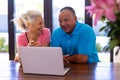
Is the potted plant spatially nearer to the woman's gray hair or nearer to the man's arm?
the man's arm

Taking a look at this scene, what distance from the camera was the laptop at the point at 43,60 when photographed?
162 cm

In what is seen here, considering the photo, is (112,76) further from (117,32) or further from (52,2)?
(52,2)

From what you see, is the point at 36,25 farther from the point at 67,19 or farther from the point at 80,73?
the point at 80,73

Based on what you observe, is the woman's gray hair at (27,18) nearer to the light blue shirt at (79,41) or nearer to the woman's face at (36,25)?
the woman's face at (36,25)

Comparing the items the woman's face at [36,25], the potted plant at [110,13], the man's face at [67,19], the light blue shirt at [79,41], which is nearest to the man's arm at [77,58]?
the light blue shirt at [79,41]

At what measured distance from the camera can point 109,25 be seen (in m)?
0.75

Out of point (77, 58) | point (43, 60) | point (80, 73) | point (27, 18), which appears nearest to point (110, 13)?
point (43, 60)

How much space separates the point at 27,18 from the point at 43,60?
0.85 metres

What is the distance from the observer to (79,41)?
240 centimetres

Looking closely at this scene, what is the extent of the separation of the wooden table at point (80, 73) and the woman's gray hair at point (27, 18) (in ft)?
1.63

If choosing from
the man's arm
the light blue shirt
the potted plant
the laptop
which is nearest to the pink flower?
the potted plant

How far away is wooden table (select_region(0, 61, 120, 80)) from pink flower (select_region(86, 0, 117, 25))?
1.03 m

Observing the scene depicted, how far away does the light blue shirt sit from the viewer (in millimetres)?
2336

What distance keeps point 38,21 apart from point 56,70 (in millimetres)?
830
